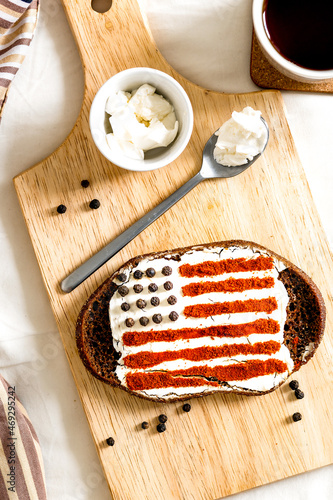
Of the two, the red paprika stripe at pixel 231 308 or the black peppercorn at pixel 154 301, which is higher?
the black peppercorn at pixel 154 301

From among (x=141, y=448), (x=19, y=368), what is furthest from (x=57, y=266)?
(x=141, y=448)

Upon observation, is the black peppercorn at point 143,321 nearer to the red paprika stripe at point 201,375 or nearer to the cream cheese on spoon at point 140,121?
the red paprika stripe at point 201,375

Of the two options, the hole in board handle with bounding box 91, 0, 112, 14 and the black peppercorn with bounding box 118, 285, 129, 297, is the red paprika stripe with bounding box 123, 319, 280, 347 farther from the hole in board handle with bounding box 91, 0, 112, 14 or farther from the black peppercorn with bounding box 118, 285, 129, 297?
the hole in board handle with bounding box 91, 0, 112, 14

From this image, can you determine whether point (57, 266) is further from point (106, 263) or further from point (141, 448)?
point (141, 448)

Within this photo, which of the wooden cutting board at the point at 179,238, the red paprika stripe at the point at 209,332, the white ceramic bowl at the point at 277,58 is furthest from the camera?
the wooden cutting board at the point at 179,238

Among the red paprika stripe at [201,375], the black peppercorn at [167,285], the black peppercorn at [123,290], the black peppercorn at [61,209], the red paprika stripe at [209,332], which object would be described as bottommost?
the red paprika stripe at [201,375]

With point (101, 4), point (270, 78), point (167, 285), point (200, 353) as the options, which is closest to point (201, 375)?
point (200, 353)

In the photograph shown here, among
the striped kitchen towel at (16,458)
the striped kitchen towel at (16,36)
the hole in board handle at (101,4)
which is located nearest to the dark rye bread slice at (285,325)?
the striped kitchen towel at (16,458)
